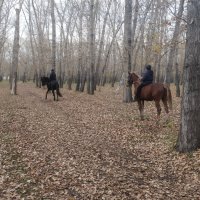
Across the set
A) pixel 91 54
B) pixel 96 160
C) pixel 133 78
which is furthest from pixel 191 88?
pixel 91 54

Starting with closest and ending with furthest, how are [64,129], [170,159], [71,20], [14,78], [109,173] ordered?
[109,173] → [170,159] → [64,129] → [14,78] → [71,20]

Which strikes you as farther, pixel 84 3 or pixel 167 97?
pixel 84 3

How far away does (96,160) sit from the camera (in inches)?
368

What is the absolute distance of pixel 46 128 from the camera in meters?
14.1

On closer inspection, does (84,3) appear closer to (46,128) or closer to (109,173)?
(46,128)

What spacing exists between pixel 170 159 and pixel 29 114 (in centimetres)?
1044

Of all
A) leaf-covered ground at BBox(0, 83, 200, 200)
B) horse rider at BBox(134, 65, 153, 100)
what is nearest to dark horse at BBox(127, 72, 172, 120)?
horse rider at BBox(134, 65, 153, 100)

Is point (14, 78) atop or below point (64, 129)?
atop

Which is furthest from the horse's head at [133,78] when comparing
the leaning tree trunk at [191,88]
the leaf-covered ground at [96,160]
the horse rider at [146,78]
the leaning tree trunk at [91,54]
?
the leaning tree trunk at [91,54]

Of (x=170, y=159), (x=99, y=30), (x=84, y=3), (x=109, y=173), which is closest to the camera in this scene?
(x=109, y=173)

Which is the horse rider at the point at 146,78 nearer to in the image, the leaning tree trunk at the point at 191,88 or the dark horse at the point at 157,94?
the dark horse at the point at 157,94

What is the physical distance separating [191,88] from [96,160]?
132 inches

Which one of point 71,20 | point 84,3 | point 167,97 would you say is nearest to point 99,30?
point 71,20

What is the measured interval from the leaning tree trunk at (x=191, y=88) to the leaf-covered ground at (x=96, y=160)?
0.46m
